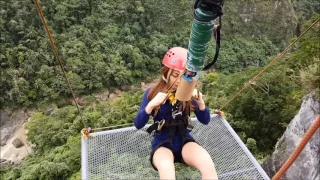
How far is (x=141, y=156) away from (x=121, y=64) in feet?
43.3

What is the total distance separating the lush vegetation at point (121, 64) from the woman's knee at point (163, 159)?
2448 millimetres

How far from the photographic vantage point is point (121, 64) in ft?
51.3

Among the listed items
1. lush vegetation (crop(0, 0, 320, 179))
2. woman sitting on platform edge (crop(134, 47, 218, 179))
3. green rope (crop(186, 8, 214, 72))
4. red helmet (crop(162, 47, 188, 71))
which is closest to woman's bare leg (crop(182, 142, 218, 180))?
woman sitting on platform edge (crop(134, 47, 218, 179))

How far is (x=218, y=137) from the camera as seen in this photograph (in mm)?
2873

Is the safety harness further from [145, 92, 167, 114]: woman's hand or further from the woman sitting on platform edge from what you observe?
[145, 92, 167, 114]: woman's hand

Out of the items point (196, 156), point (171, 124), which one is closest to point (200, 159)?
point (196, 156)

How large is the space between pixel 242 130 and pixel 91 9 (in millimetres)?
12429

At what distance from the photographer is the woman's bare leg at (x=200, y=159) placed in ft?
6.67

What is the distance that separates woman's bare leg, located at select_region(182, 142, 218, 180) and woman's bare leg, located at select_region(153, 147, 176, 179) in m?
0.10

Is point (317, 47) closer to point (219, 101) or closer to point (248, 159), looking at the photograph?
point (219, 101)

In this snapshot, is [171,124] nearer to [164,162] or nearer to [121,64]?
[164,162]

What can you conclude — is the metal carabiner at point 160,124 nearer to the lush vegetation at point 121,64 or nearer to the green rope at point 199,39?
the green rope at point 199,39

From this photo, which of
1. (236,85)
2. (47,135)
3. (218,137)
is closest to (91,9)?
(47,135)

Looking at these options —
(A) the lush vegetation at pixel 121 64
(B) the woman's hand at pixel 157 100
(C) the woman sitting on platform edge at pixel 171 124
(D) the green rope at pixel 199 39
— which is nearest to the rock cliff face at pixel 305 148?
(A) the lush vegetation at pixel 121 64
